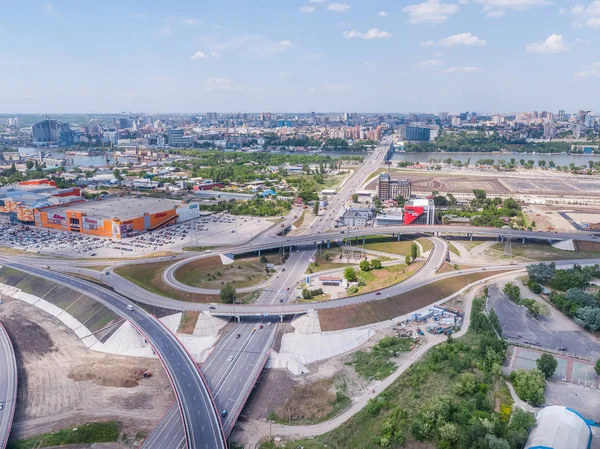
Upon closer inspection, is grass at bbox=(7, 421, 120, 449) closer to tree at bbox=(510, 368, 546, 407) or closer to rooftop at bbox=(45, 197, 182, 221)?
tree at bbox=(510, 368, 546, 407)

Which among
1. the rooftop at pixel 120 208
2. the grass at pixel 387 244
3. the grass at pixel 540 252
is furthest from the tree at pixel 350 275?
the rooftop at pixel 120 208

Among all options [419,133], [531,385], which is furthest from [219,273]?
[419,133]

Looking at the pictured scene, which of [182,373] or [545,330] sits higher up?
[545,330]

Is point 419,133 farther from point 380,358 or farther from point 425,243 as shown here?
point 380,358

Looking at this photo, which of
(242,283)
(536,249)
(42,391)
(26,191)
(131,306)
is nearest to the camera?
(42,391)

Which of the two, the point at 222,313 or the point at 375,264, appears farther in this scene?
the point at 375,264

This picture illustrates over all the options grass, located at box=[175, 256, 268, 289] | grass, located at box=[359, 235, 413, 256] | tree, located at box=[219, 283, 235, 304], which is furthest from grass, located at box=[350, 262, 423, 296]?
tree, located at box=[219, 283, 235, 304]

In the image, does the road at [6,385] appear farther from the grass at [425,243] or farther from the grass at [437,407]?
the grass at [425,243]

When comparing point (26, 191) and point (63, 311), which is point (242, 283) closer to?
point (63, 311)

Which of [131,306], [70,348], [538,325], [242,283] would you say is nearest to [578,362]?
[538,325]
